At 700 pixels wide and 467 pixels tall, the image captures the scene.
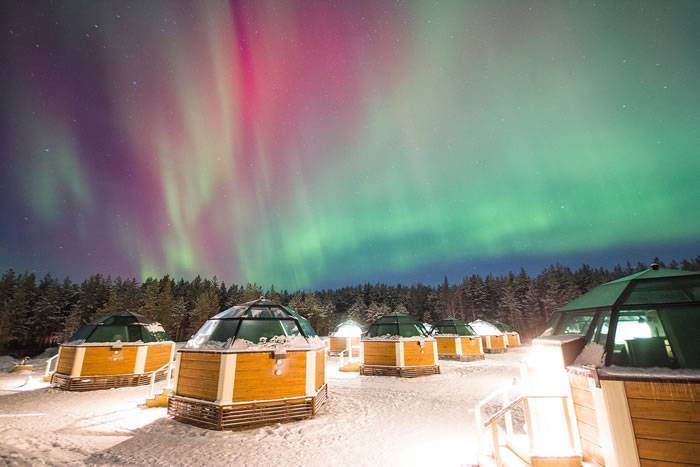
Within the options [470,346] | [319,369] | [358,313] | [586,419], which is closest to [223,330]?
[319,369]

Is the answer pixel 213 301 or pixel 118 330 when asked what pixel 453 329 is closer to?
pixel 118 330

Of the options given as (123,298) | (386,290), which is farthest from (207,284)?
(386,290)

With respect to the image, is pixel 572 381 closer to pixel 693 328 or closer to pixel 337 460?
pixel 693 328

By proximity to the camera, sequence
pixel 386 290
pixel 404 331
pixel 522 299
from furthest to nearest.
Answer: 1. pixel 386 290
2. pixel 522 299
3. pixel 404 331

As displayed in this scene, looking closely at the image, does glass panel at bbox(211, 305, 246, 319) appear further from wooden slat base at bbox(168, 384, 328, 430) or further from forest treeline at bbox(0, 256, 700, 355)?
forest treeline at bbox(0, 256, 700, 355)

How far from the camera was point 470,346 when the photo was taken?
31969 mm

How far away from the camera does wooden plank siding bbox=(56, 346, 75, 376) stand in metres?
17.3

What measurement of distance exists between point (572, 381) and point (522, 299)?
238 feet

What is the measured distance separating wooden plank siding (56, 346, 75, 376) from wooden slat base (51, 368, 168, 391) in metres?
0.26

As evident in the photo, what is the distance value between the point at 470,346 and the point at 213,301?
159 ft

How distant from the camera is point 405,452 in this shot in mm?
8297

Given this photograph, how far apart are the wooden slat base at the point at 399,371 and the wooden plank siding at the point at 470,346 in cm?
1140

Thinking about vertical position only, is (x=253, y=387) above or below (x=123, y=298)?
below

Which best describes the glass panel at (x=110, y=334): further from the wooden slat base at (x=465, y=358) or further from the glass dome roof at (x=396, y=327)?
the wooden slat base at (x=465, y=358)
